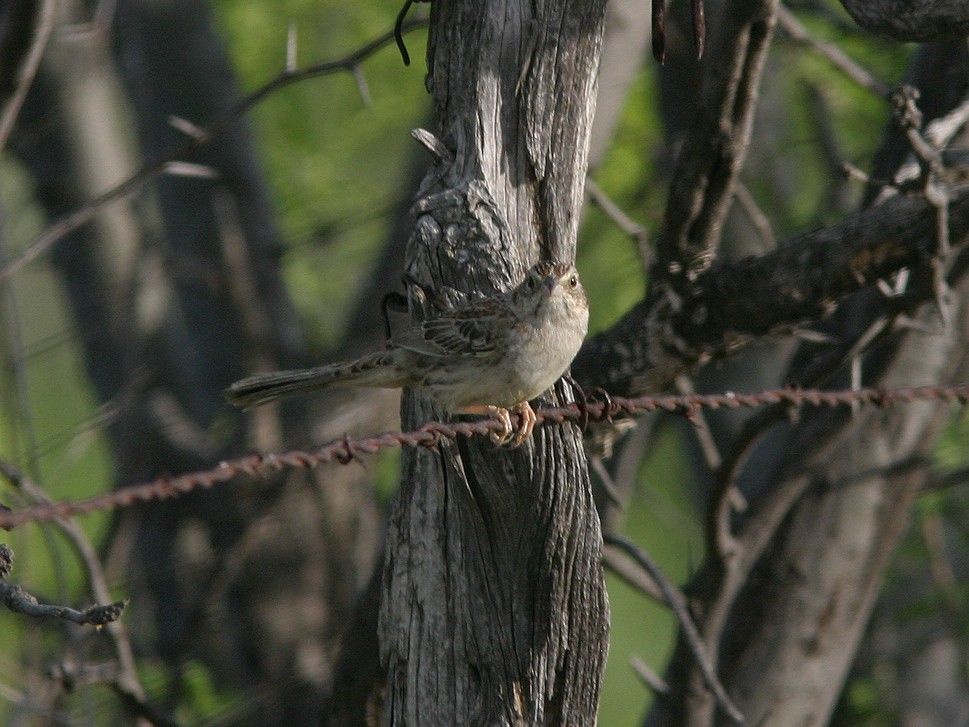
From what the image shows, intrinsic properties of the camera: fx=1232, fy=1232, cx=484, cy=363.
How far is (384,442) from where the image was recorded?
123 inches

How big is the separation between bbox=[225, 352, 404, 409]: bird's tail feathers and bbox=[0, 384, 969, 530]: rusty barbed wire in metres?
0.55

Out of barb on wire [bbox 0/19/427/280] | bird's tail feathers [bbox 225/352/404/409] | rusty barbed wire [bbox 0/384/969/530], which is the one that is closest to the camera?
rusty barbed wire [bbox 0/384/969/530]

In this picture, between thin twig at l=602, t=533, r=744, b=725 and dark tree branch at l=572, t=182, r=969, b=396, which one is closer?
dark tree branch at l=572, t=182, r=969, b=396

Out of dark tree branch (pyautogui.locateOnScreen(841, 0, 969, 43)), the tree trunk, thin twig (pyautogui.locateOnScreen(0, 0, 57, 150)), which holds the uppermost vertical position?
thin twig (pyautogui.locateOnScreen(0, 0, 57, 150))

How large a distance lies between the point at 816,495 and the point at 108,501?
14.1ft

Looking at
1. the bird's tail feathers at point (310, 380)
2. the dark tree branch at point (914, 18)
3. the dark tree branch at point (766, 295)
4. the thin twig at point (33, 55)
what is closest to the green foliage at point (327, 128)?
the thin twig at point (33, 55)

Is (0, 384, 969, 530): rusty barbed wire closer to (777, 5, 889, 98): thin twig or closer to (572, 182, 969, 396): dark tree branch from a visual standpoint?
(572, 182, 969, 396): dark tree branch

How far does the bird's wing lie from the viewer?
3.62 m

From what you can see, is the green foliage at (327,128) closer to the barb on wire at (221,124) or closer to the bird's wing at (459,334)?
the barb on wire at (221,124)

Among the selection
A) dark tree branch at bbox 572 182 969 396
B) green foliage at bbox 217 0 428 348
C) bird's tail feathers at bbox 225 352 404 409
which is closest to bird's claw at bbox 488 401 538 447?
bird's tail feathers at bbox 225 352 404 409

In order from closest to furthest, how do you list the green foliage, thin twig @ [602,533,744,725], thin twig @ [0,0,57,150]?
thin twig @ [0,0,57,150], thin twig @ [602,533,744,725], the green foliage

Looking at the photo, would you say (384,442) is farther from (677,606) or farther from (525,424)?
(677,606)

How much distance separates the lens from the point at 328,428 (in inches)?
255

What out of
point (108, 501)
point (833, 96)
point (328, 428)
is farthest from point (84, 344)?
point (108, 501)
